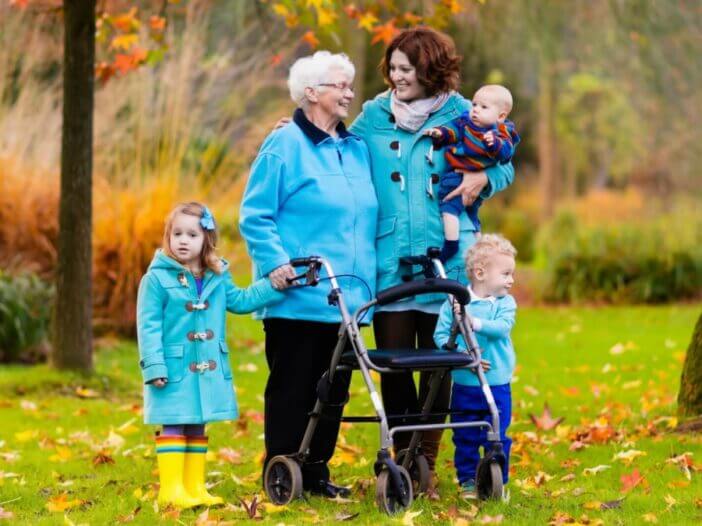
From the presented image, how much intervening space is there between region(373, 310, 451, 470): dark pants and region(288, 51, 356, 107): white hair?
994mm

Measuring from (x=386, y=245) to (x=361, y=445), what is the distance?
5.96ft

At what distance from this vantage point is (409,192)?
5.23 metres

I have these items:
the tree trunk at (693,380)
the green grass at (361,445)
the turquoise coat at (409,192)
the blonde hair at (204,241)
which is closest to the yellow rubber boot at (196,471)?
the green grass at (361,445)

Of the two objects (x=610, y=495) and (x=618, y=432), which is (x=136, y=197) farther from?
(x=610, y=495)

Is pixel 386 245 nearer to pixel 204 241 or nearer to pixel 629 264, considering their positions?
pixel 204 241

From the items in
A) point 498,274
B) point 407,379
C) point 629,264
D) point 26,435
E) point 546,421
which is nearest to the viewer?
point 498,274

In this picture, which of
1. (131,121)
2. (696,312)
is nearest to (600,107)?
(696,312)

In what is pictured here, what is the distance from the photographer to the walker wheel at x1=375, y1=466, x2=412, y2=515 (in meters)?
4.67

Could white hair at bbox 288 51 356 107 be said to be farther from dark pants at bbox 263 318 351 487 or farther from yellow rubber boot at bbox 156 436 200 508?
yellow rubber boot at bbox 156 436 200 508

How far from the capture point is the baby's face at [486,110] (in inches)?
200

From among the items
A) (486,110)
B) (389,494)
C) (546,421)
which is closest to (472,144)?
(486,110)

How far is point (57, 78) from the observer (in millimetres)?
A: 12812

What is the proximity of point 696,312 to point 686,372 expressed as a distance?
7.17 metres

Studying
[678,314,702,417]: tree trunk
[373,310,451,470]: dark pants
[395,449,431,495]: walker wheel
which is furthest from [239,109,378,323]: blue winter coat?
[678,314,702,417]: tree trunk
